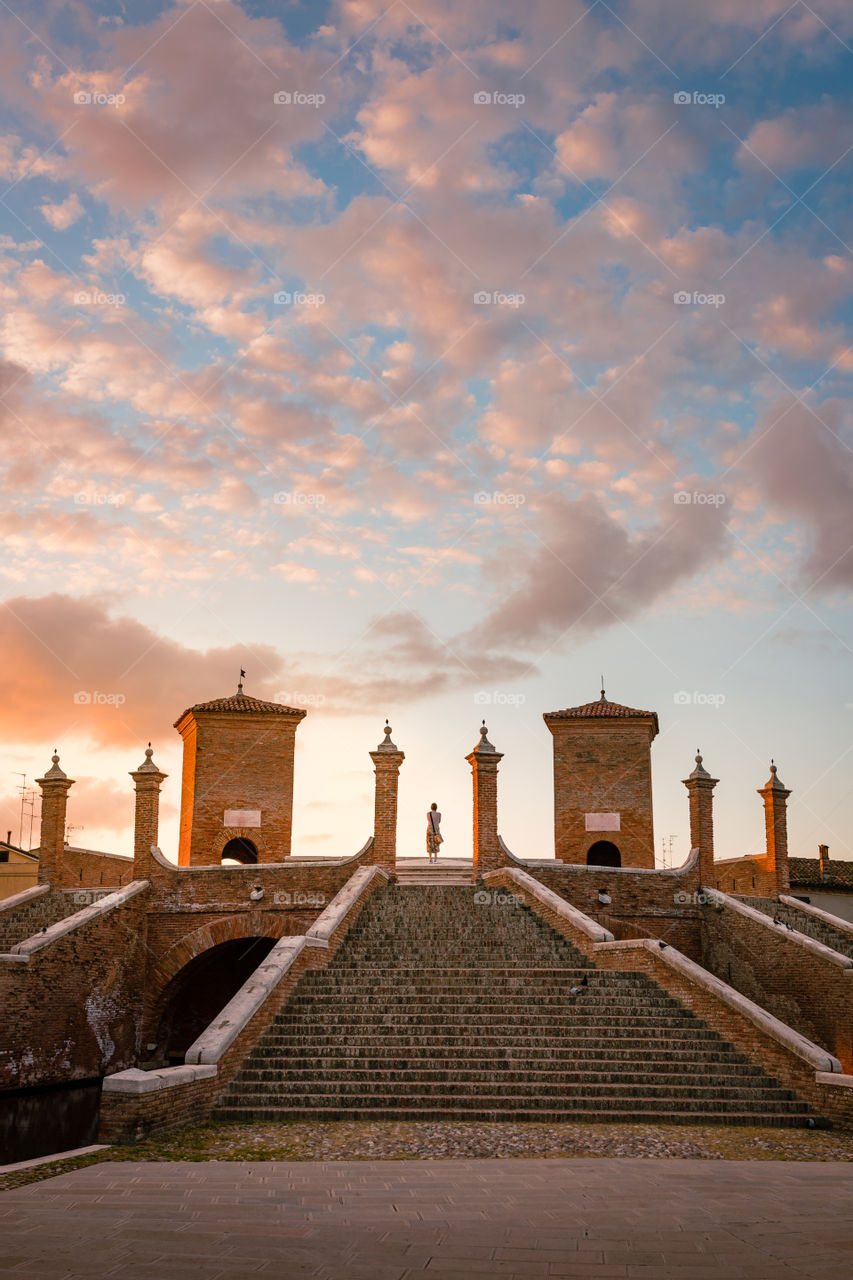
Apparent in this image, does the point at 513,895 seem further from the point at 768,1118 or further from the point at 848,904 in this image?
the point at 848,904

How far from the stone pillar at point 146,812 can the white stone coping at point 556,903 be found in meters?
7.17

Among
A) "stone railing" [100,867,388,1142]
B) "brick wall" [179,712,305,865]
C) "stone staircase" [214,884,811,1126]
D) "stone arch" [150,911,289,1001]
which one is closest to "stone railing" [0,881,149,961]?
"stone arch" [150,911,289,1001]

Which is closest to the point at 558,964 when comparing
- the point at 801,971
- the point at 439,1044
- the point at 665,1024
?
the point at 665,1024

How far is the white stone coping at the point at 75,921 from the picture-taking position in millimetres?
19641

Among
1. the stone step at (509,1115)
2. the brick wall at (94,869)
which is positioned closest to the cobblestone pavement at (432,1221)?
the stone step at (509,1115)

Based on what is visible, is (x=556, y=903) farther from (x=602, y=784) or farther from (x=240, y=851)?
(x=240, y=851)

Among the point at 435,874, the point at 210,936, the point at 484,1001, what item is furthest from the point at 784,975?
the point at 210,936

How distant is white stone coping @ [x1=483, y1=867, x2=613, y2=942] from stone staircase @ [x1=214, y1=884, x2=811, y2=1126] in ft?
1.39

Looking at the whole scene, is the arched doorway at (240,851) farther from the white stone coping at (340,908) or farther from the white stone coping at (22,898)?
the white stone coping at (340,908)

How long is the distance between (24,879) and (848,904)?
2450cm

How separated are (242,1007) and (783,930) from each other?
38.6ft

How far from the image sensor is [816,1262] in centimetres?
613

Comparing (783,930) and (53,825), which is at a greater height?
(53,825)

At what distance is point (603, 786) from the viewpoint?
1143 inches
